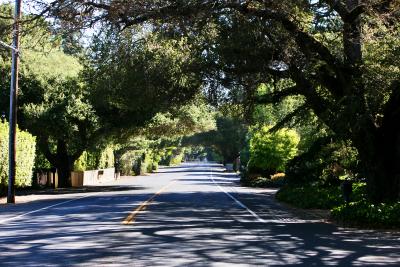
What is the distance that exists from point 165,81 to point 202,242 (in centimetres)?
893

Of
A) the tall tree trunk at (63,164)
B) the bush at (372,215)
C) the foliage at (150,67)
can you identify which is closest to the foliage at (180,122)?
the tall tree trunk at (63,164)

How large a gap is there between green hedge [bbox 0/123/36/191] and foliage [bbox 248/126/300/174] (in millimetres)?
18797

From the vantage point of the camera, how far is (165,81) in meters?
19.8

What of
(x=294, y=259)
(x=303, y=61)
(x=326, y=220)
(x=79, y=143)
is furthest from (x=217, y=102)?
(x=79, y=143)

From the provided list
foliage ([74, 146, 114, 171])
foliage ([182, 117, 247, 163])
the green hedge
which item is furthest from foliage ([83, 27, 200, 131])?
foliage ([182, 117, 247, 163])

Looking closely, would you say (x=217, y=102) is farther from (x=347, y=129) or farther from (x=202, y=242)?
(x=202, y=242)

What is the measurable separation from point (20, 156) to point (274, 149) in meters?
21.3

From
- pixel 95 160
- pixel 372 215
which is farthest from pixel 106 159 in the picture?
pixel 372 215

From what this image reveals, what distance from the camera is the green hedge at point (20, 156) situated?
28281mm

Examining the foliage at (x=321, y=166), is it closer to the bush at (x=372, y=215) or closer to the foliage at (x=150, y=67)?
the foliage at (x=150, y=67)

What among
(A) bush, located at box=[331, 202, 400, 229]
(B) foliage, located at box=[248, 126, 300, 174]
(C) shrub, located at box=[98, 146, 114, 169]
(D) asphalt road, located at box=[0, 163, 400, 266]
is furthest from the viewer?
(C) shrub, located at box=[98, 146, 114, 169]

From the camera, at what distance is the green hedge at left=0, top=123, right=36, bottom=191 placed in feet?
92.8

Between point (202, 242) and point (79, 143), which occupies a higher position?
point (79, 143)

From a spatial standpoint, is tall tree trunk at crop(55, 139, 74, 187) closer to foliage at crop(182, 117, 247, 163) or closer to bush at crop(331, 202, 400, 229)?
bush at crop(331, 202, 400, 229)
